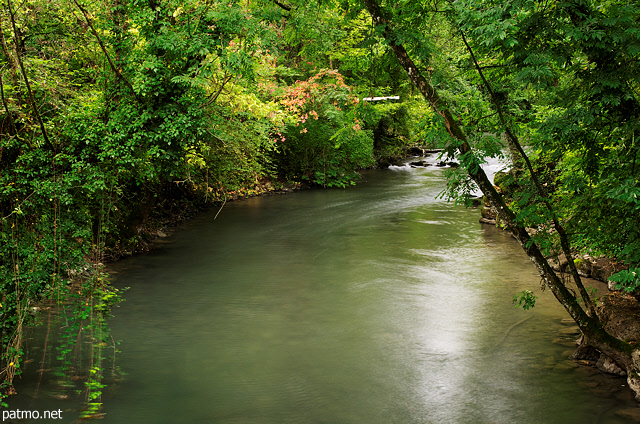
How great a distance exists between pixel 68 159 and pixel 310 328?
510 cm

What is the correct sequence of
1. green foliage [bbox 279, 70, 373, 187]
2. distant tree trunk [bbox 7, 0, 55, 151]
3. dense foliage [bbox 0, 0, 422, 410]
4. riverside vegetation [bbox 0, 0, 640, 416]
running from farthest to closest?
green foliage [bbox 279, 70, 373, 187] → dense foliage [bbox 0, 0, 422, 410] → distant tree trunk [bbox 7, 0, 55, 151] → riverside vegetation [bbox 0, 0, 640, 416]

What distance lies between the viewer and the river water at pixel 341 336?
736 centimetres

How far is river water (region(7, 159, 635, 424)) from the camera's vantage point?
24.2 ft

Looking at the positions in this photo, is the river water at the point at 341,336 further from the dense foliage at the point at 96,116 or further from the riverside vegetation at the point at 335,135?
the dense foliage at the point at 96,116

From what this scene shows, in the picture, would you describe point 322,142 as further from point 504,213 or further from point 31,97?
point 31,97

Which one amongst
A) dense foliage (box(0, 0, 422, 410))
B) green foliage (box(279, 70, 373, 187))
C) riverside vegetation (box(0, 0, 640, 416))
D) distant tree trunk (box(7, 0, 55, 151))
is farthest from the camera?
green foliage (box(279, 70, 373, 187))

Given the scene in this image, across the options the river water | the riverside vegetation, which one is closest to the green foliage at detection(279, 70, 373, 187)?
the river water

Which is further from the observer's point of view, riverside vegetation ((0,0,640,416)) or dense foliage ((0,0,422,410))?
dense foliage ((0,0,422,410))

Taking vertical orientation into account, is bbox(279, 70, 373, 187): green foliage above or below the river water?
above

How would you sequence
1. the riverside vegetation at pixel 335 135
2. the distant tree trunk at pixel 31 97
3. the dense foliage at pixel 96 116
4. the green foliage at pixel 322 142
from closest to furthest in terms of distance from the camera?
the riverside vegetation at pixel 335 135, the distant tree trunk at pixel 31 97, the dense foliage at pixel 96 116, the green foliage at pixel 322 142

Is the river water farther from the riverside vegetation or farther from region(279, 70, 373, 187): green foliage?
region(279, 70, 373, 187): green foliage

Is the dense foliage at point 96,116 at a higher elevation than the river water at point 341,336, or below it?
higher

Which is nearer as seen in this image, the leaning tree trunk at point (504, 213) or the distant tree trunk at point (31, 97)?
the distant tree trunk at point (31, 97)

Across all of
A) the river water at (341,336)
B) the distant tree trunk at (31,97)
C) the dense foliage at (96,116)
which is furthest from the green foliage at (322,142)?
the distant tree trunk at (31,97)
